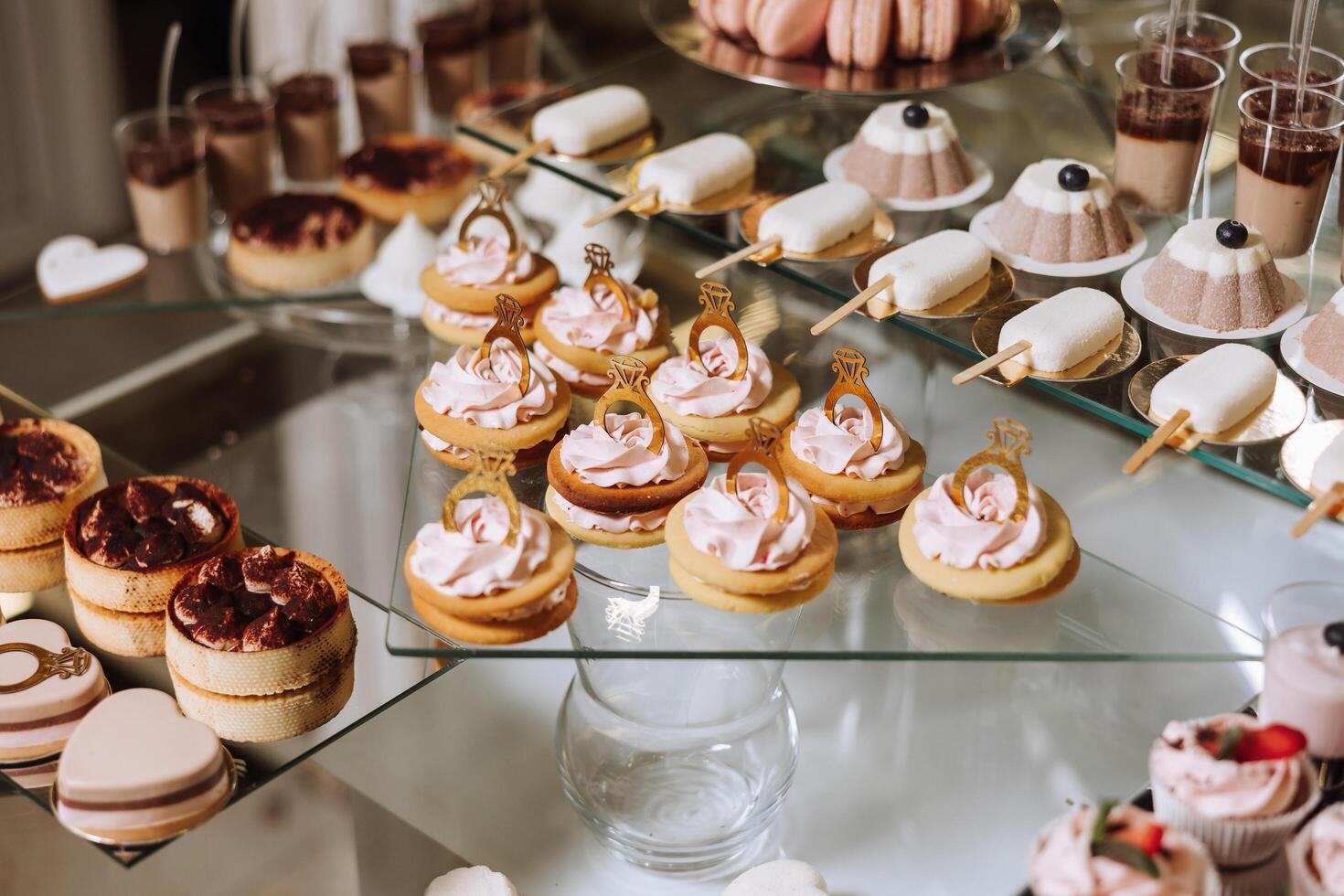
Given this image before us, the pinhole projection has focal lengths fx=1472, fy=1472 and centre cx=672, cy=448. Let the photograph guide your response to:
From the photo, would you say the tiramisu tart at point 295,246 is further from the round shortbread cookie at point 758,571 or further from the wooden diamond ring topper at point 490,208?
the round shortbread cookie at point 758,571

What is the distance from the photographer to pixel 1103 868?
1342 millimetres

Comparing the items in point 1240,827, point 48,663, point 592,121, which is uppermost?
point 592,121

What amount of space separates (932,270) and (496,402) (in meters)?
0.59

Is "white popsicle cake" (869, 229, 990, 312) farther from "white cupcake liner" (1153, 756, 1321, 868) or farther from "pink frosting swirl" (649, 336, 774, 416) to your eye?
"white cupcake liner" (1153, 756, 1321, 868)

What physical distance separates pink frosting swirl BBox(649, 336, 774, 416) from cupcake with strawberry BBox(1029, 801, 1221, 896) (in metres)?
0.69

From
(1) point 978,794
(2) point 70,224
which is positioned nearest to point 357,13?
(2) point 70,224

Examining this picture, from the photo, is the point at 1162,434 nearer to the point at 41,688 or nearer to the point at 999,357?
the point at 999,357

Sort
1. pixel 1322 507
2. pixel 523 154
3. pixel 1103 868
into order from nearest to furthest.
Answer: pixel 1103 868 < pixel 1322 507 < pixel 523 154

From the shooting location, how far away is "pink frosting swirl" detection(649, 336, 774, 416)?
186 cm

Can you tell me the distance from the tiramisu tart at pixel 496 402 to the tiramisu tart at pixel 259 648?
0.24 meters

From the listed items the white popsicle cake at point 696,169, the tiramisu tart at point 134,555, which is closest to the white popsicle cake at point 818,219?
the white popsicle cake at point 696,169

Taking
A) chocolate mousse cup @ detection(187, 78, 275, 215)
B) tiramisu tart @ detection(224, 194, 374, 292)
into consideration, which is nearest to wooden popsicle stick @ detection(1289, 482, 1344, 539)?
tiramisu tart @ detection(224, 194, 374, 292)

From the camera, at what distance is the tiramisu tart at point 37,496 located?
2016 mm

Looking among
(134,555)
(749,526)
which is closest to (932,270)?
(749,526)
